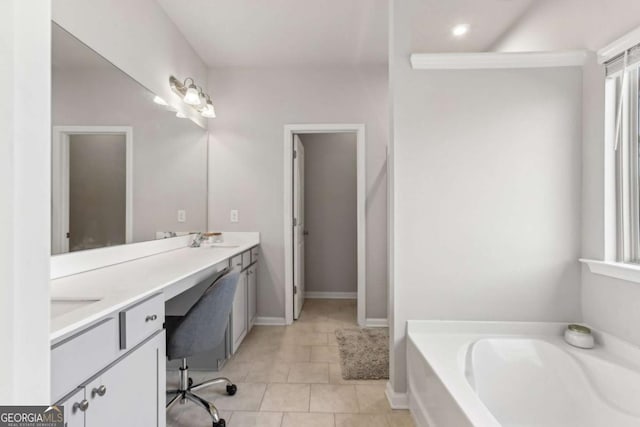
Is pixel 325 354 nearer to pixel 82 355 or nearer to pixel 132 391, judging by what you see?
pixel 132 391

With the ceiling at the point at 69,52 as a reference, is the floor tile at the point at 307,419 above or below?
below

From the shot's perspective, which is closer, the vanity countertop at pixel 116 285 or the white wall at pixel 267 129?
the vanity countertop at pixel 116 285

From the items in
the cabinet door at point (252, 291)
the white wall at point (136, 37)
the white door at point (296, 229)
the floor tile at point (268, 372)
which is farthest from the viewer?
the white door at point (296, 229)

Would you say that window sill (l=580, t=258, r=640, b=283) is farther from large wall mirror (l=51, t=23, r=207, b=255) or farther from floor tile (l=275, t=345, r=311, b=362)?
large wall mirror (l=51, t=23, r=207, b=255)

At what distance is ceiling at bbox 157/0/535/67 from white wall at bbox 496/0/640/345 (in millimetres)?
668

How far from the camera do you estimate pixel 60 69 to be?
1.43 meters

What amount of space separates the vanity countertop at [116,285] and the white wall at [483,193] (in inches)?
47.3

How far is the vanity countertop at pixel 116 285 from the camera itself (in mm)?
906

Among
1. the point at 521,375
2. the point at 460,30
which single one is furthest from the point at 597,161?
the point at 460,30

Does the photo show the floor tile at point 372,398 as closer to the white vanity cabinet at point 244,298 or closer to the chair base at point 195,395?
the chair base at point 195,395

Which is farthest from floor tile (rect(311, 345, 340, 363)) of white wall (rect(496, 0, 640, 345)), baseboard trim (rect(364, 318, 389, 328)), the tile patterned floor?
white wall (rect(496, 0, 640, 345))

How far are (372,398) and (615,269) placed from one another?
1484 millimetres

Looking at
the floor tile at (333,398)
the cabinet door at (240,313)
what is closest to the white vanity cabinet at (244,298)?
the cabinet door at (240,313)

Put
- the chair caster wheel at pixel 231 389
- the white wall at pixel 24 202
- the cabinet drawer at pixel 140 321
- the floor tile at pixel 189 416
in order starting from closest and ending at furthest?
1. the white wall at pixel 24 202
2. the cabinet drawer at pixel 140 321
3. the floor tile at pixel 189 416
4. the chair caster wheel at pixel 231 389
